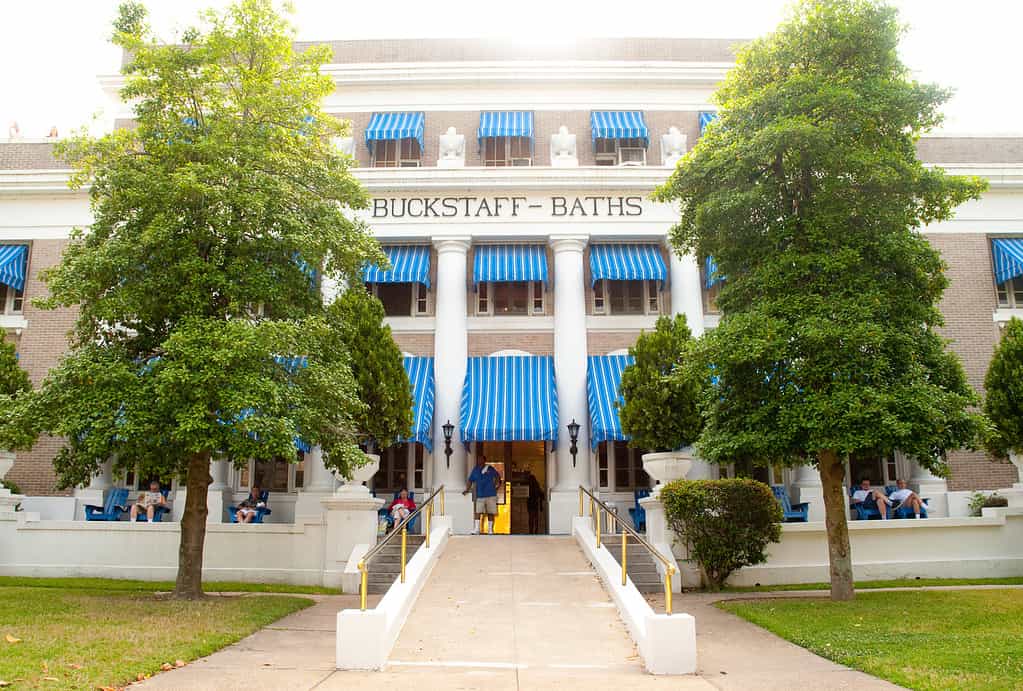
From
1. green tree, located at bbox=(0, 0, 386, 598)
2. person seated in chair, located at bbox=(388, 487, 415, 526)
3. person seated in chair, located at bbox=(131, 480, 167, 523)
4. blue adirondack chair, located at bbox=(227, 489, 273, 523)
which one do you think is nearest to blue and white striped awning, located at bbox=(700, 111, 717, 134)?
green tree, located at bbox=(0, 0, 386, 598)

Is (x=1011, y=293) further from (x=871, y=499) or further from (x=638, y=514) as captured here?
(x=638, y=514)

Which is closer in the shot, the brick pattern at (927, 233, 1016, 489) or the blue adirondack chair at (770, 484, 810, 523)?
the blue adirondack chair at (770, 484, 810, 523)

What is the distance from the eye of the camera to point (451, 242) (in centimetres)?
2198

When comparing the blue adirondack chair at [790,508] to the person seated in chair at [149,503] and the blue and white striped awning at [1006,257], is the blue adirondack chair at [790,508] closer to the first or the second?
the blue and white striped awning at [1006,257]

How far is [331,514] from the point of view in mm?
15352

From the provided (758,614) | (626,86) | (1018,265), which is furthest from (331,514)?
(1018,265)

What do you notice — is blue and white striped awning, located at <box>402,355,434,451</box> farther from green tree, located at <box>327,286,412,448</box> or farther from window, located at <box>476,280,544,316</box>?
window, located at <box>476,280,544,316</box>

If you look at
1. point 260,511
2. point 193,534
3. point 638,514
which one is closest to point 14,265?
point 260,511

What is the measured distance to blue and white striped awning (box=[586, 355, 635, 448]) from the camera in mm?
19344

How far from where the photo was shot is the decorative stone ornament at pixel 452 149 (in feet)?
74.3

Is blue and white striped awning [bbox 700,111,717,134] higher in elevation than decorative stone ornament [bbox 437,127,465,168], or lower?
higher

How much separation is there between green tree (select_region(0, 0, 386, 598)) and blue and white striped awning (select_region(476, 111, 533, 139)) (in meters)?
9.07

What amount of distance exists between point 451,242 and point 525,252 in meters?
2.01

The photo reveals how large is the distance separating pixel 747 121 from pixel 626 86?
11626mm
